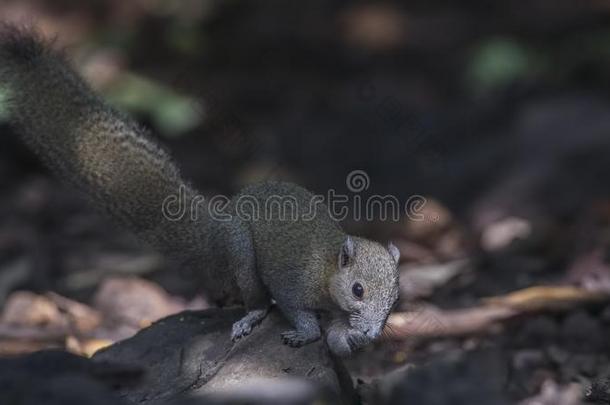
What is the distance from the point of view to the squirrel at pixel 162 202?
5262 millimetres

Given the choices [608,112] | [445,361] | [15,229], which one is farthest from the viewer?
[608,112]

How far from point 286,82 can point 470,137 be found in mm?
2749

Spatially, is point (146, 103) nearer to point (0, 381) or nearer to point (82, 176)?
point (82, 176)

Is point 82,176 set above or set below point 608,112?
below

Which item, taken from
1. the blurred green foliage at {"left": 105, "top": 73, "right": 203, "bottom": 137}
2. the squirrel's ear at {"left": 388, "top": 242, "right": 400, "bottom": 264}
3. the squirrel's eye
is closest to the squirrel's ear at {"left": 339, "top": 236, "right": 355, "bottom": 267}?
the squirrel's eye

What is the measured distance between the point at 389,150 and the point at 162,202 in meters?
6.00

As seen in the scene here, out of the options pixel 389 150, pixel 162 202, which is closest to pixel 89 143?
pixel 162 202

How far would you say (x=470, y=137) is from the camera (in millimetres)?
11680

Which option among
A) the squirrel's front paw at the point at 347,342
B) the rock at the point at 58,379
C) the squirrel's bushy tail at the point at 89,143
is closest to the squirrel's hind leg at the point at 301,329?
the squirrel's front paw at the point at 347,342

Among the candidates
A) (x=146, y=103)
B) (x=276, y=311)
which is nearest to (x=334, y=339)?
(x=276, y=311)

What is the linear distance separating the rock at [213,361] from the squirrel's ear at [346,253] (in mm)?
427

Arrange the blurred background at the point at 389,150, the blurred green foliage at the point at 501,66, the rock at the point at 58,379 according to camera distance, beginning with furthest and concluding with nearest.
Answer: the blurred green foliage at the point at 501,66
the blurred background at the point at 389,150
the rock at the point at 58,379

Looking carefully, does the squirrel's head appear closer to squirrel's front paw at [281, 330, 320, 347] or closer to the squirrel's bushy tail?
squirrel's front paw at [281, 330, 320, 347]

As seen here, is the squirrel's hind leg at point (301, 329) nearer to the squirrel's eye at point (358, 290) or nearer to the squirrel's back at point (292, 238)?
the squirrel's back at point (292, 238)
